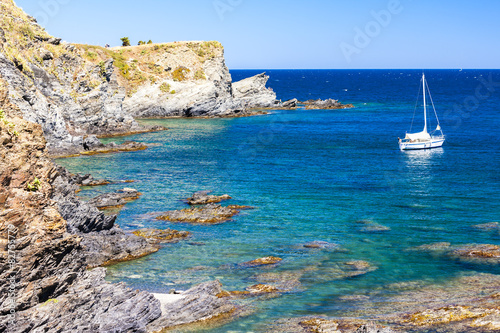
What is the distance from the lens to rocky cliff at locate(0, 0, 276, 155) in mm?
72688

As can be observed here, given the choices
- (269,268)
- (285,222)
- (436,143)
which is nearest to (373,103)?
(436,143)

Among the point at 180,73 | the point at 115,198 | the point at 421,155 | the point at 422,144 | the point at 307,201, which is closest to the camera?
the point at 115,198

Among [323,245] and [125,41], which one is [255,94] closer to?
[125,41]

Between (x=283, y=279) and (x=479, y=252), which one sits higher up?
(x=283, y=279)

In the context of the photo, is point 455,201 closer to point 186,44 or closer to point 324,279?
point 324,279

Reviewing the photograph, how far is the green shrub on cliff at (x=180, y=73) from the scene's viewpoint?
427ft

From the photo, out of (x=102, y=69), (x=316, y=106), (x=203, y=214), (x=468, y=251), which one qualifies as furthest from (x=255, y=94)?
(x=468, y=251)

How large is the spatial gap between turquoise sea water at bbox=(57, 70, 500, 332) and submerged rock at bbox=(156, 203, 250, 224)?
42.3 inches

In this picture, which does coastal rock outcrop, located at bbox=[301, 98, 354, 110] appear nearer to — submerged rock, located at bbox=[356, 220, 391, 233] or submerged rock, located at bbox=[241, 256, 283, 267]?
submerged rock, located at bbox=[356, 220, 391, 233]

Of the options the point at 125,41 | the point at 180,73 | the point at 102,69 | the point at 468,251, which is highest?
the point at 125,41

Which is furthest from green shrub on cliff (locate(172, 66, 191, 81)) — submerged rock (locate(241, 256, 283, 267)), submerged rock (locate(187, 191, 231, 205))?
submerged rock (locate(241, 256, 283, 267))

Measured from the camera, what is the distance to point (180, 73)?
131 m

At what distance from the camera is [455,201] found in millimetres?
51469

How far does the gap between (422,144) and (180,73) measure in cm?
6760
